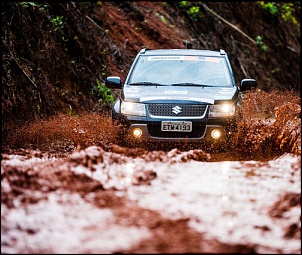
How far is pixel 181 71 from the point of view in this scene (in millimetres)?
9859

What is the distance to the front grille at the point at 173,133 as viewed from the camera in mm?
8469

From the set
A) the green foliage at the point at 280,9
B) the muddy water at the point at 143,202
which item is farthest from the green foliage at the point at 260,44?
the muddy water at the point at 143,202

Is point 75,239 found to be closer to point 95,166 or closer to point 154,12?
point 95,166

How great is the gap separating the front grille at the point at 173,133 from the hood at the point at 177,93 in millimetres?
396

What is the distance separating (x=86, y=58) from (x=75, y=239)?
41.6ft

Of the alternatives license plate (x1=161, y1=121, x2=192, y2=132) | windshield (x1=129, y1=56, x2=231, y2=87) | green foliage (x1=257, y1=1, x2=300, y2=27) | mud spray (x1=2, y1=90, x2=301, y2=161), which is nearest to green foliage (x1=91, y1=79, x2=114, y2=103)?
mud spray (x1=2, y1=90, x2=301, y2=161)

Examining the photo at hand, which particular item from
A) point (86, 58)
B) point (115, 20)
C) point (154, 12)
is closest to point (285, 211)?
point (86, 58)

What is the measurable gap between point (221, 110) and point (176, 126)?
0.73 meters

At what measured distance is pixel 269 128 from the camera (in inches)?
366

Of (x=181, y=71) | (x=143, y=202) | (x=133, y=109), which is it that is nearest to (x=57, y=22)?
(x=181, y=71)

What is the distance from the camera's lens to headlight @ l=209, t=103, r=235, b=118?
8547mm

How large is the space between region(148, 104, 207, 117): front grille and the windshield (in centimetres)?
91

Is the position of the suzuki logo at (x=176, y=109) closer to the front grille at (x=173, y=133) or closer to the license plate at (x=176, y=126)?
the license plate at (x=176, y=126)

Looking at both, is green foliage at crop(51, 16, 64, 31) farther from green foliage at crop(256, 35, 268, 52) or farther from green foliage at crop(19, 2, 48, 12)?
green foliage at crop(256, 35, 268, 52)
